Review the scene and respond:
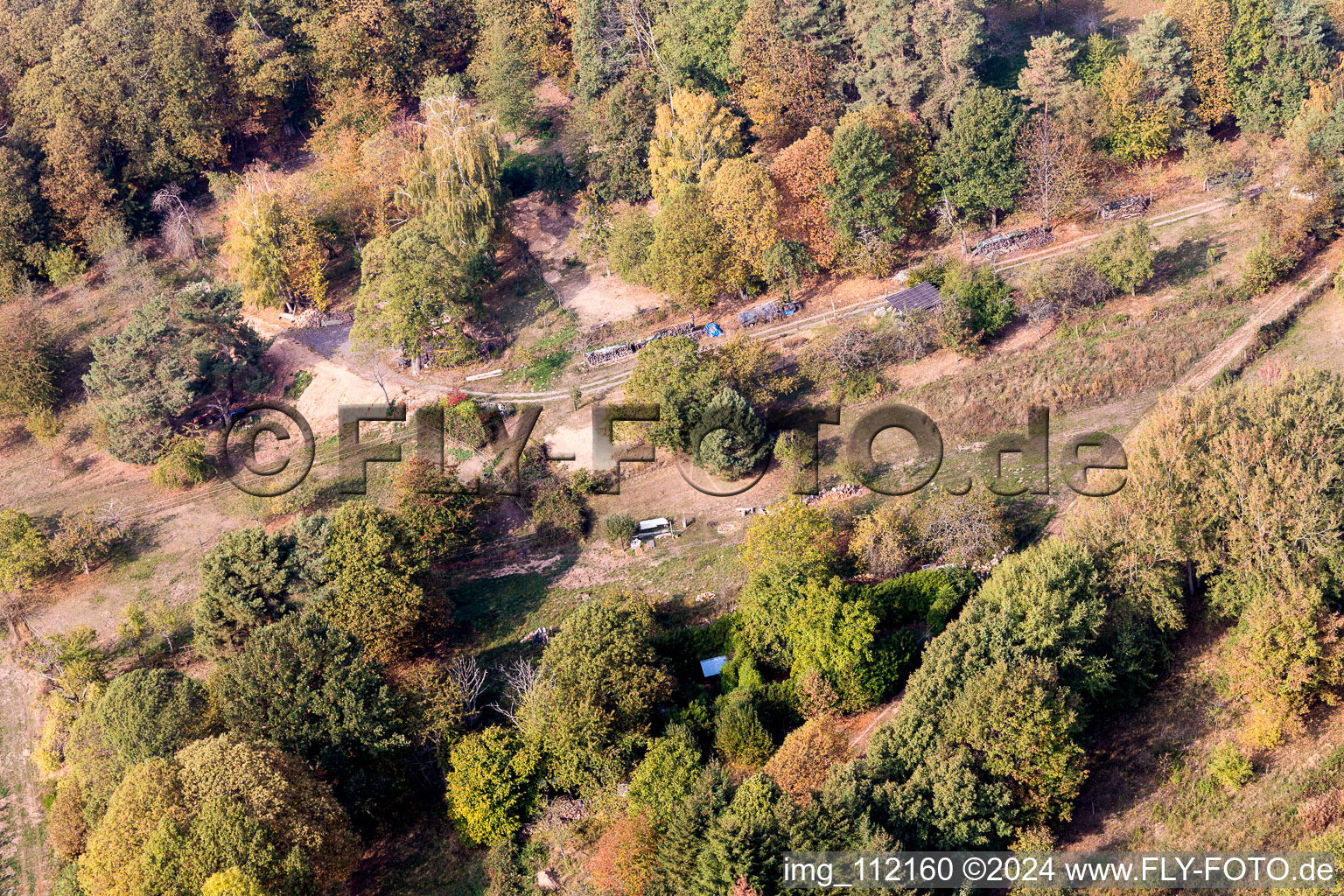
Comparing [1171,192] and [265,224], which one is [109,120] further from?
[1171,192]

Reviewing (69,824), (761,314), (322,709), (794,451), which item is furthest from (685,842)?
(761,314)

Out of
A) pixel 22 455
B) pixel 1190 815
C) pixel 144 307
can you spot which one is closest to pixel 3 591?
pixel 22 455

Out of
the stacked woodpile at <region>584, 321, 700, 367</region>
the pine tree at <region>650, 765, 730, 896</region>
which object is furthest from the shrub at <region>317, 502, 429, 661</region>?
the stacked woodpile at <region>584, 321, 700, 367</region>

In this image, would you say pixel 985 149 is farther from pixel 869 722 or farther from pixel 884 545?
pixel 869 722

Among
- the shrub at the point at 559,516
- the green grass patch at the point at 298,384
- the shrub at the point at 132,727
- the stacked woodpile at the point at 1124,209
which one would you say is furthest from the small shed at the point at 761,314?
the shrub at the point at 132,727

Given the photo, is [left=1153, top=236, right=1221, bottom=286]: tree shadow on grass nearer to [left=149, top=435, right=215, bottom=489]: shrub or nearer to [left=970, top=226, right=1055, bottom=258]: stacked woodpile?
[left=970, top=226, right=1055, bottom=258]: stacked woodpile

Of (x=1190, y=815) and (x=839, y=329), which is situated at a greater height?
(x=839, y=329)
